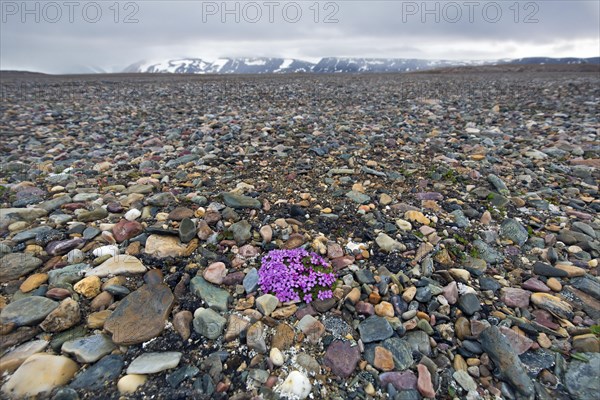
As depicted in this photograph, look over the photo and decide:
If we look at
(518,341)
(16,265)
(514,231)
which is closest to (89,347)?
(16,265)

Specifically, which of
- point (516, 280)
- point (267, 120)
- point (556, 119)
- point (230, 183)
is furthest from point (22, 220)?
point (556, 119)

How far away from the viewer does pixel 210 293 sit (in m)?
3.56

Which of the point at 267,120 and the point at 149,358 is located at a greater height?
the point at 267,120

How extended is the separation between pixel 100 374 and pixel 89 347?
1.02 ft

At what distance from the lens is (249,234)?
452 centimetres

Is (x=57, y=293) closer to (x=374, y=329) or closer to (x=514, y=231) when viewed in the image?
(x=374, y=329)

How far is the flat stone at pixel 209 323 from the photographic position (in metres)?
3.12

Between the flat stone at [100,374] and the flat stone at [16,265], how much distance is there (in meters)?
1.75

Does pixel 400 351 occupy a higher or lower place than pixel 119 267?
lower

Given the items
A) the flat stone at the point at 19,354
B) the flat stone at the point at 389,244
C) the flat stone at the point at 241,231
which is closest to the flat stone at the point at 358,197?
the flat stone at the point at 389,244

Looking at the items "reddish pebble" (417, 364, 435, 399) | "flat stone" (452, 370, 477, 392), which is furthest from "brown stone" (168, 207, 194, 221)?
"flat stone" (452, 370, 477, 392)

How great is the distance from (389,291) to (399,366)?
90cm

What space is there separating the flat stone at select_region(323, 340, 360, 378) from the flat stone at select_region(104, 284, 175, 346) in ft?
5.26

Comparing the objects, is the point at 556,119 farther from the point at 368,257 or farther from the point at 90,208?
the point at 90,208
